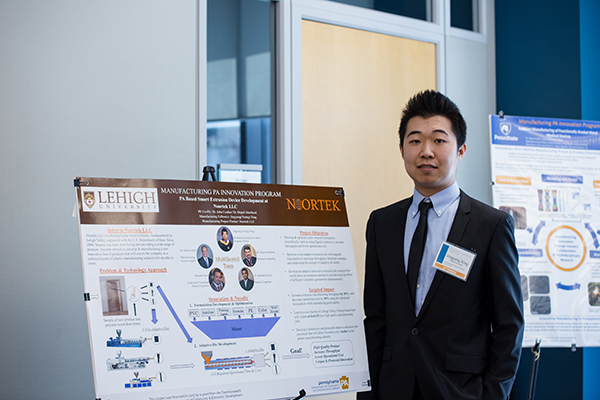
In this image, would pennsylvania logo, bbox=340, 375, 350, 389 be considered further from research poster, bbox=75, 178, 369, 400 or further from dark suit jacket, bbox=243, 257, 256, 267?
dark suit jacket, bbox=243, 257, 256, 267

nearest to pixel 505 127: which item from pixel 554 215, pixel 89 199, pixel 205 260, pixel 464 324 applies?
pixel 554 215

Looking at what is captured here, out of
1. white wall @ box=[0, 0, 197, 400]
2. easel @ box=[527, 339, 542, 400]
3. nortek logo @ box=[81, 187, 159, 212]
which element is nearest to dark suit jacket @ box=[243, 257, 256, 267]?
nortek logo @ box=[81, 187, 159, 212]

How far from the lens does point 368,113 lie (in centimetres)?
335

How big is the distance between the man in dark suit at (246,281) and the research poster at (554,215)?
1.71 m

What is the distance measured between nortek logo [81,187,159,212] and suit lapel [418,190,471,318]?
968 millimetres

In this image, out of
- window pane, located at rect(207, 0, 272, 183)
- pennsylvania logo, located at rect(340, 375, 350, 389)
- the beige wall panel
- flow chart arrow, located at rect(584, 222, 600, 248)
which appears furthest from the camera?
the beige wall panel

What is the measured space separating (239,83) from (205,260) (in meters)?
1.46

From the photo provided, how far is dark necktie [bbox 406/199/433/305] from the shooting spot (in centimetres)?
195

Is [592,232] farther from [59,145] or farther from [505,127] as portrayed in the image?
[59,145]

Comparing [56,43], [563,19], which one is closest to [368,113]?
[563,19]

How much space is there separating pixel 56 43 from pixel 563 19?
2982 mm

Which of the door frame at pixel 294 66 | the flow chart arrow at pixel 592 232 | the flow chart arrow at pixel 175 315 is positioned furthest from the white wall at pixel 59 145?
the flow chart arrow at pixel 592 232

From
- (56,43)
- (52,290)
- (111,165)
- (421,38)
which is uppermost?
(421,38)

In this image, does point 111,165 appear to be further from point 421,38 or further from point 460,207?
point 421,38
